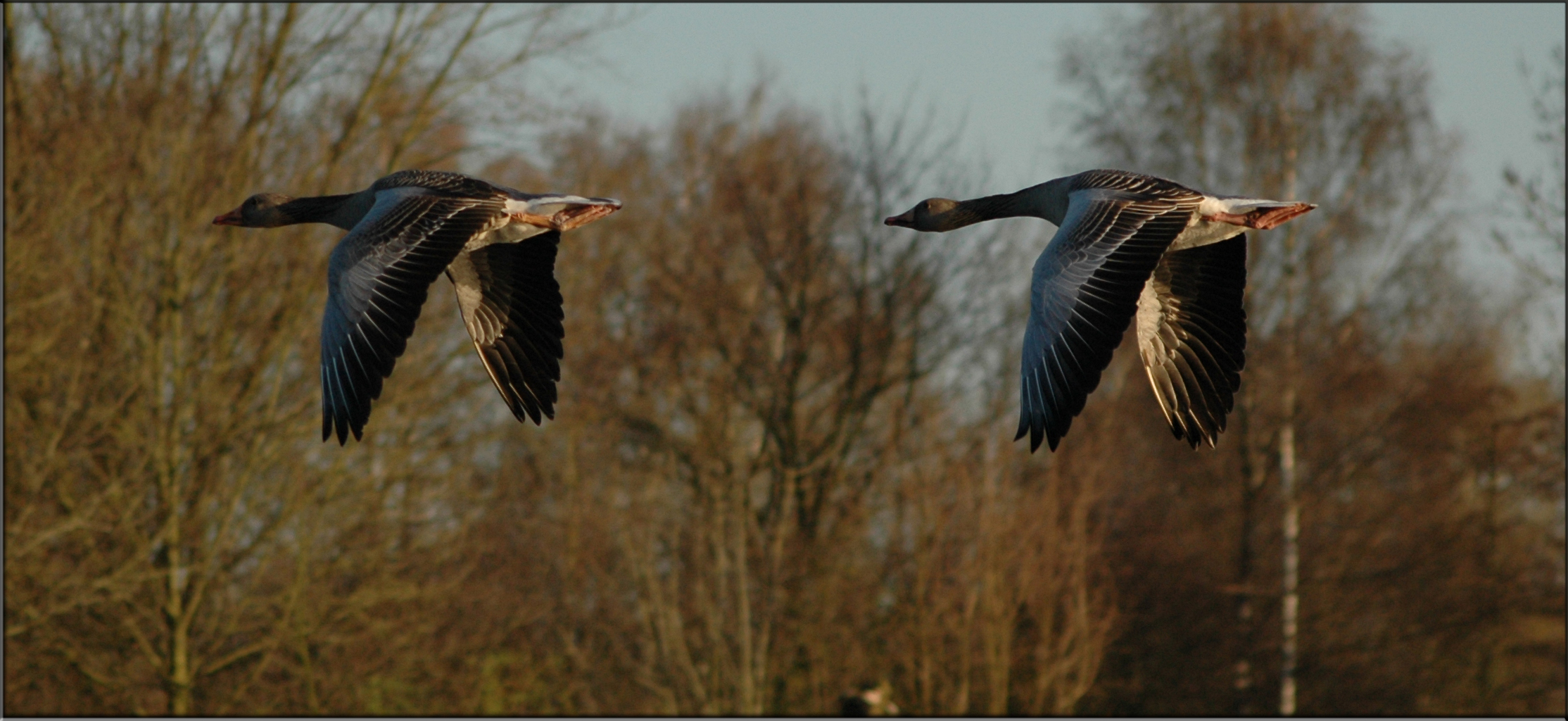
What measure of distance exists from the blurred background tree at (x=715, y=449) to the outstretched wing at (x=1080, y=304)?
10.2 meters

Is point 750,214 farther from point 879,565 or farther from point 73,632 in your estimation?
point 73,632

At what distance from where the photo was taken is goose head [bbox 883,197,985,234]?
29.7 ft

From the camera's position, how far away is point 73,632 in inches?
695

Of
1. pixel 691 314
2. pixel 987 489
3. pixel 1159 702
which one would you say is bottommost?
pixel 1159 702

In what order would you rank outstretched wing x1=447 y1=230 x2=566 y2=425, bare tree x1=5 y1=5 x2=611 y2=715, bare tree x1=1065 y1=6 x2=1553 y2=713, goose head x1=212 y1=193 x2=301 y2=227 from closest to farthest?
outstretched wing x1=447 y1=230 x2=566 y2=425 < goose head x1=212 y1=193 x2=301 y2=227 < bare tree x1=5 y1=5 x2=611 y2=715 < bare tree x1=1065 y1=6 x2=1553 y2=713

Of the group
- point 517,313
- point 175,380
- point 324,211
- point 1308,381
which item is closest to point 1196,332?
point 517,313

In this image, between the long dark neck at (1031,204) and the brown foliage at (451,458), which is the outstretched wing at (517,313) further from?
the brown foliage at (451,458)

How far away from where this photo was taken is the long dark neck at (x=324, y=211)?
862 cm

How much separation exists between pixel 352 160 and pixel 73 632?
17.9ft

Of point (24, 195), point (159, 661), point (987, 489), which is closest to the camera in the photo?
point (24, 195)

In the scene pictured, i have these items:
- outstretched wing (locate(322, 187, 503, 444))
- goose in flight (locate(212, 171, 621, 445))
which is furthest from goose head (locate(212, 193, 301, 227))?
outstretched wing (locate(322, 187, 503, 444))

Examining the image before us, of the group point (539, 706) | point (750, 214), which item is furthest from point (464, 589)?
point (750, 214)

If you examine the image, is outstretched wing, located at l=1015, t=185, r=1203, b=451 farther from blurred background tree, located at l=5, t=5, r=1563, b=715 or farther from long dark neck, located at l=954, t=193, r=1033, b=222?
blurred background tree, located at l=5, t=5, r=1563, b=715

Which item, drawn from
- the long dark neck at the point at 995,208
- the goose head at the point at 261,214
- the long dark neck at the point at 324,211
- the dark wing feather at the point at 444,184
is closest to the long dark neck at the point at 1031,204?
the long dark neck at the point at 995,208
